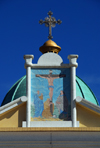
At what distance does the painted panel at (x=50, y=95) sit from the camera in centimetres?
1966

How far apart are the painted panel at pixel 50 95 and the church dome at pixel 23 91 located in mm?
6212

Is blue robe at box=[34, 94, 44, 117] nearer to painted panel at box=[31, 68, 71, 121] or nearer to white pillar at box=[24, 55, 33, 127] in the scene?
painted panel at box=[31, 68, 71, 121]

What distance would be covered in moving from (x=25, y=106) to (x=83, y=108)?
2.21 meters

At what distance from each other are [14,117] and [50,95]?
1.61m

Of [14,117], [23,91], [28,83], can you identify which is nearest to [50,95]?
[28,83]

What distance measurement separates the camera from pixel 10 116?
19688 millimetres

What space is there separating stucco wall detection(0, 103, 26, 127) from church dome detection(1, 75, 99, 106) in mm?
6575

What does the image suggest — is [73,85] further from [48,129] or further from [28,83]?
[48,129]

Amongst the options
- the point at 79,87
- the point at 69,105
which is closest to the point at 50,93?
the point at 69,105

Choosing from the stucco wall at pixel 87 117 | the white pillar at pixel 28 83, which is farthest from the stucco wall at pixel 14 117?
the stucco wall at pixel 87 117

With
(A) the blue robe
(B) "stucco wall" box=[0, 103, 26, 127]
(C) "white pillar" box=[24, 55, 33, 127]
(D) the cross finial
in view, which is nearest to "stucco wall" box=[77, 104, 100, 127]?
(A) the blue robe

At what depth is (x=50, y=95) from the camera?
20.0 m

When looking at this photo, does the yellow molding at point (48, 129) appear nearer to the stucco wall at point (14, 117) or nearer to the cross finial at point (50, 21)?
the stucco wall at point (14, 117)

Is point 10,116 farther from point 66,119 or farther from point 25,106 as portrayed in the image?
point 66,119
